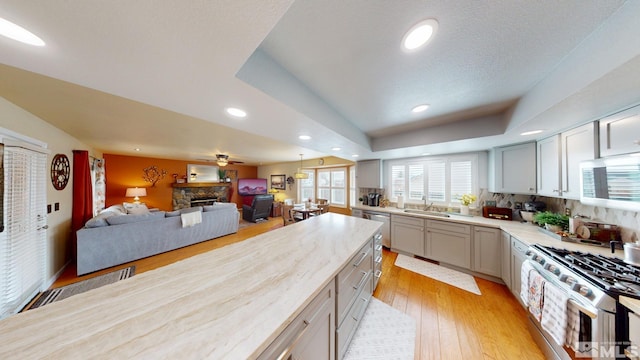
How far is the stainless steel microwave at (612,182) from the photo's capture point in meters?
1.27

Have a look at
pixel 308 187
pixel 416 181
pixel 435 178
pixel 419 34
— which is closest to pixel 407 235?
pixel 416 181

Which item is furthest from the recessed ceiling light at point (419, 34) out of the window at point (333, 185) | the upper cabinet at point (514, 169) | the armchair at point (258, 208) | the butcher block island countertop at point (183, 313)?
the armchair at point (258, 208)

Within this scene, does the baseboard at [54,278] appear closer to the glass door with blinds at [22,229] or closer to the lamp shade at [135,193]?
the glass door with blinds at [22,229]

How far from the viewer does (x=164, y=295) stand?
87 cm

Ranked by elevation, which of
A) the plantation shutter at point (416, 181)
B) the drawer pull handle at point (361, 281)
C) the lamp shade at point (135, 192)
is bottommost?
the drawer pull handle at point (361, 281)

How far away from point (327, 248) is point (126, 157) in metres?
7.25

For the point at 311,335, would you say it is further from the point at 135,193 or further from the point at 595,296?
the point at 135,193

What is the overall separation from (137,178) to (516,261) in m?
8.82

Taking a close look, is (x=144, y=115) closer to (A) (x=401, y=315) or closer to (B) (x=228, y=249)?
(B) (x=228, y=249)

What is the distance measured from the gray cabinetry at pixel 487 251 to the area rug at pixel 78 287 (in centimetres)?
529

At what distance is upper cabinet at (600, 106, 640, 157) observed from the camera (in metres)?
1.24

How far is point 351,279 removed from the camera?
1.42m

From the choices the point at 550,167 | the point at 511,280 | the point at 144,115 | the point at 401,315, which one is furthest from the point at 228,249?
the point at 550,167

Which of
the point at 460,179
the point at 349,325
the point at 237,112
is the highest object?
the point at 237,112
